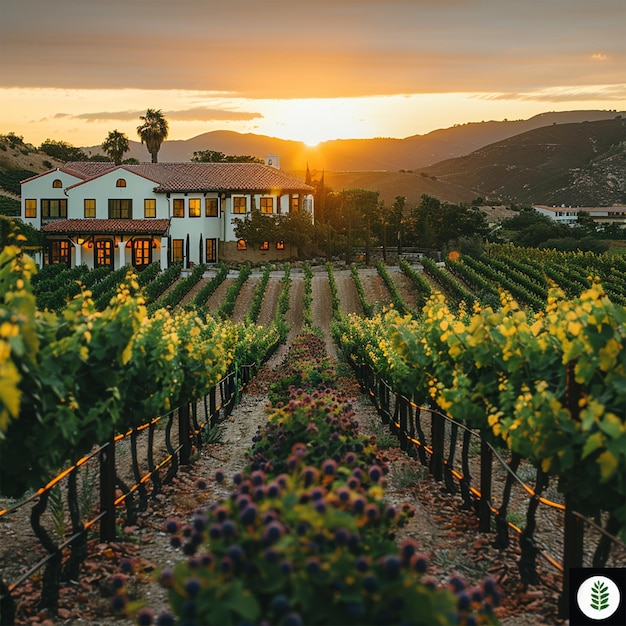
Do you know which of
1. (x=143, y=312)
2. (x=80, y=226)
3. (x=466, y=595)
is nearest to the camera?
(x=466, y=595)

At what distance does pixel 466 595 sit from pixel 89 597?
4852 mm

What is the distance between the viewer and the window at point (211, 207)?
56.5 metres

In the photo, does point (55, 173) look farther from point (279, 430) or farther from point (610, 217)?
point (610, 217)

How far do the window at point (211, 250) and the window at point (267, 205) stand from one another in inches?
162

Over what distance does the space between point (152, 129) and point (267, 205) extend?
71.4 ft

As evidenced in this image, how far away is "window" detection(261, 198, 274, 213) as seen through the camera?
57.8 m

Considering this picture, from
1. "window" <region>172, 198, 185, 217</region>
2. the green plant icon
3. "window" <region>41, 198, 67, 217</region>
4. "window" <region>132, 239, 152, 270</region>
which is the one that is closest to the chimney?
"window" <region>172, 198, 185, 217</region>

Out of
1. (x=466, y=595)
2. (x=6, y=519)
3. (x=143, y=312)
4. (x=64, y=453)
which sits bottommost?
(x=6, y=519)

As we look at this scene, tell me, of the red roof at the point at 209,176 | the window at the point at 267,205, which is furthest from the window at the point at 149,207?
the window at the point at 267,205

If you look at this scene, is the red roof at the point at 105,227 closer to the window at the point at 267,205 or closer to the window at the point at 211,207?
the window at the point at 211,207

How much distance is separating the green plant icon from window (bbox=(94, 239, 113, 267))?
49871 millimetres

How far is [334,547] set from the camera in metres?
3.90

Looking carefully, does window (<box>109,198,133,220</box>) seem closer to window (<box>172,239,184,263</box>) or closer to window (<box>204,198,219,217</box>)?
window (<box>172,239,184,263</box>)

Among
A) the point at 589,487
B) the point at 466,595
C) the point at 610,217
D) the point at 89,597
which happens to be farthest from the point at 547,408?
the point at 610,217
